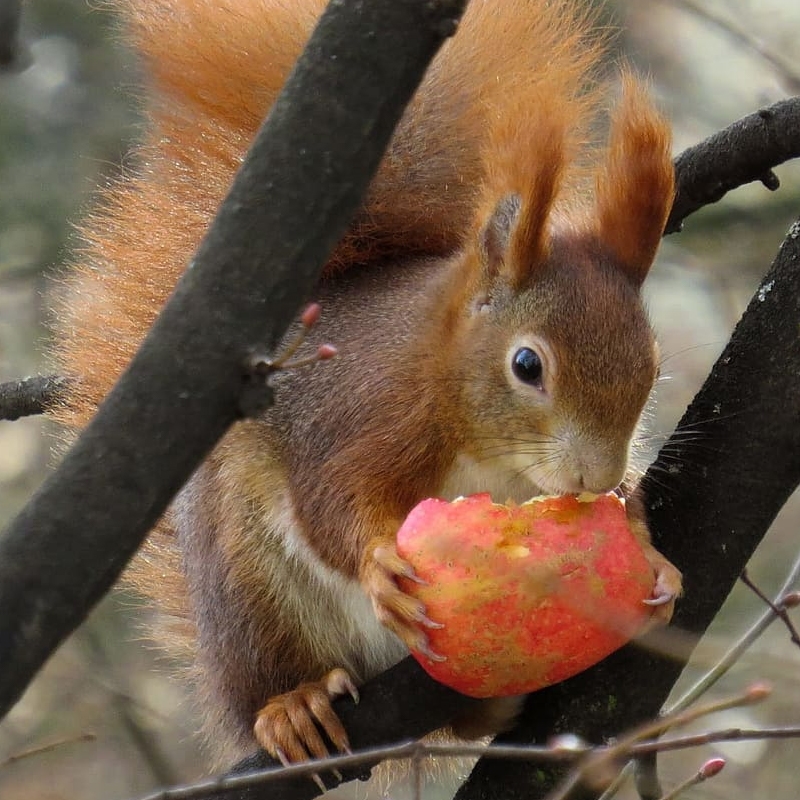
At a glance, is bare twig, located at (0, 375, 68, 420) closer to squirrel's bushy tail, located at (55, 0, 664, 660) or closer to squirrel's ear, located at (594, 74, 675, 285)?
squirrel's bushy tail, located at (55, 0, 664, 660)

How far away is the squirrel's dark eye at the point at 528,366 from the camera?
1.97 metres

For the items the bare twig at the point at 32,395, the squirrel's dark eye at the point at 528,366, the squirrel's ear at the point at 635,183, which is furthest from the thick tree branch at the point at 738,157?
the bare twig at the point at 32,395

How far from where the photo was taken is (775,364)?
1.79 meters

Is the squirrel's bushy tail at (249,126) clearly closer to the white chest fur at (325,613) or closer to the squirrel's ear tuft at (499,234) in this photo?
the squirrel's ear tuft at (499,234)

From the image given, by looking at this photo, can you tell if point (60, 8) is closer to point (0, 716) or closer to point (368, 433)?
point (368, 433)

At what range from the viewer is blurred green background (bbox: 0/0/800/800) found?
11.1ft

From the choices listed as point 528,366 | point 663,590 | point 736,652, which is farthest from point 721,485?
point 736,652

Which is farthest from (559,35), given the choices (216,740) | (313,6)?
(216,740)

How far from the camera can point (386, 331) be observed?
2230mm

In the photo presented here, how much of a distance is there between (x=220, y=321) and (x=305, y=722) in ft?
3.38

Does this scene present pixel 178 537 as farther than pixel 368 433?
Yes

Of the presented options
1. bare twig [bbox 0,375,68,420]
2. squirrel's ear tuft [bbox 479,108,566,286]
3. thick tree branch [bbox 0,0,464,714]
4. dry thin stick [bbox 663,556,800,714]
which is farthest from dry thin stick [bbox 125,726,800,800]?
bare twig [bbox 0,375,68,420]

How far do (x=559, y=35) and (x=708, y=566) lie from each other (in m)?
1.08

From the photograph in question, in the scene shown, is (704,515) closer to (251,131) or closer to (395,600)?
(395,600)
